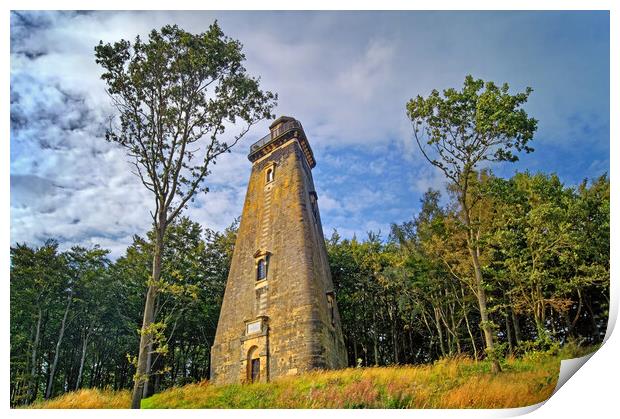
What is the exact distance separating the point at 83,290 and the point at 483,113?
17925mm

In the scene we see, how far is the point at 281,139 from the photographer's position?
21438mm

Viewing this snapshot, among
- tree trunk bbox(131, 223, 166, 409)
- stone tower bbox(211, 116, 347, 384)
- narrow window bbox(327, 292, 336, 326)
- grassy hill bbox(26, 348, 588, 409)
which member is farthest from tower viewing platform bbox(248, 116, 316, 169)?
grassy hill bbox(26, 348, 588, 409)

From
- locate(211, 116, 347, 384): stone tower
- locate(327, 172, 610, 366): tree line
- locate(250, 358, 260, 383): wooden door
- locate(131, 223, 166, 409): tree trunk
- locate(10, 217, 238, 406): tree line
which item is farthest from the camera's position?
locate(250, 358, 260, 383): wooden door

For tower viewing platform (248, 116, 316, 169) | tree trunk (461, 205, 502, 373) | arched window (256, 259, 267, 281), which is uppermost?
tower viewing platform (248, 116, 316, 169)

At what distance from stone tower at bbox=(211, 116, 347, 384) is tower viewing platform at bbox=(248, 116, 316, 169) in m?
0.06

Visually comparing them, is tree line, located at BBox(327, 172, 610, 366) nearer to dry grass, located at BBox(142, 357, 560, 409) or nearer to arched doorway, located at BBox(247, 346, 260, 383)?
dry grass, located at BBox(142, 357, 560, 409)

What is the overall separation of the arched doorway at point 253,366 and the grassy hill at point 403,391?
2.94m

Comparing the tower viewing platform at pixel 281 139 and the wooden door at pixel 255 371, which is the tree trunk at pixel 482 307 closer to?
the wooden door at pixel 255 371

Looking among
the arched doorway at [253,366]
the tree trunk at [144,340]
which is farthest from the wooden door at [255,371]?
the tree trunk at [144,340]

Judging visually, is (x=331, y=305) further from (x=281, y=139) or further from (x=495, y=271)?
(x=281, y=139)

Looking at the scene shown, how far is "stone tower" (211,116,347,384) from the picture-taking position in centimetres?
1476

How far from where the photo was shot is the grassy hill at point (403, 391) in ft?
26.9
